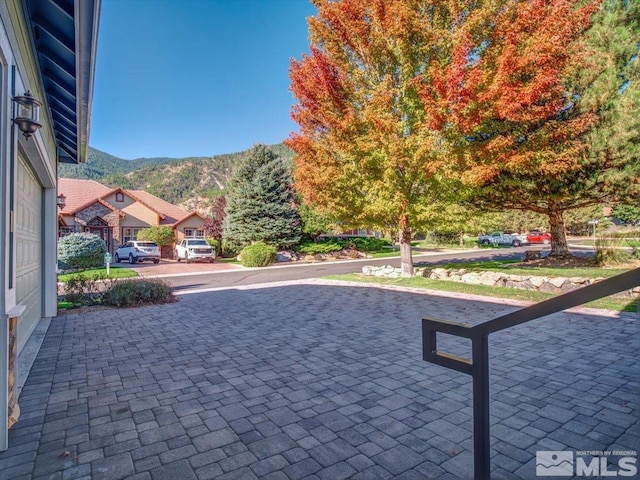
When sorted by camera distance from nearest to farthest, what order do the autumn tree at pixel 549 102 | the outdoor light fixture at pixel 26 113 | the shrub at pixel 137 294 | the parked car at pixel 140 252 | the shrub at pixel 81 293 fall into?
the outdoor light fixture at pixel 26 113
the shrub at pixel 137 294
the shrub at pixel 81 293
the autumn tree at pixel 549 102
the parked car at pixel 140 252

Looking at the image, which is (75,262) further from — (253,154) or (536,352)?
(536,352)

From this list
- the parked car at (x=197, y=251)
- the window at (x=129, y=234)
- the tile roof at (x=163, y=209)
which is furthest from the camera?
the tile roof at (x=163, y=209)

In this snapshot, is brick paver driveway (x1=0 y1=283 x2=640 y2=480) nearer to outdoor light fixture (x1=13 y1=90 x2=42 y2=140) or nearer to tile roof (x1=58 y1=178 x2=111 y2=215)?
outdoor light fixture (x1=13 y1=90 x2=42 y2=140)

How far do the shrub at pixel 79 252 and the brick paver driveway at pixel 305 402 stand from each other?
459 inches

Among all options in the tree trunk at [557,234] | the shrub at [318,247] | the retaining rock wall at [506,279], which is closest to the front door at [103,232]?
the shrub at [318,247]

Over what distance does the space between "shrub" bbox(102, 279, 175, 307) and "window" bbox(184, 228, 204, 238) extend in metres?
23.0

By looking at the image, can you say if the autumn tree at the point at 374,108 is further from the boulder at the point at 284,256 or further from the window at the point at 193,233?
the window at the point at 193,233

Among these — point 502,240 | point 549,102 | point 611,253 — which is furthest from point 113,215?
point 502,240

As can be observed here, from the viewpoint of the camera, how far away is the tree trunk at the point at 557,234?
15.3 metres

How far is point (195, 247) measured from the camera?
2306cm

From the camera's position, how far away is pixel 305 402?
142 inches

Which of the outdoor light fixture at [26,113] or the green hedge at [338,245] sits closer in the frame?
the outdoor light fixture at [26,113]

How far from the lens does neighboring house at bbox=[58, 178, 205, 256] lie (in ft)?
85.1

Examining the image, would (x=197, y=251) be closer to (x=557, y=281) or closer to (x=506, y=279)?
(x=506, y=279)
